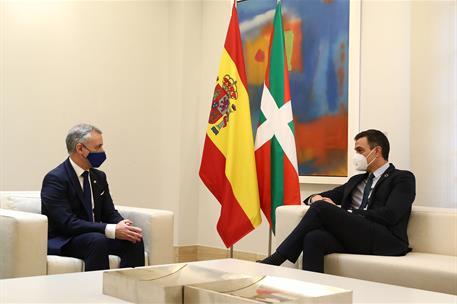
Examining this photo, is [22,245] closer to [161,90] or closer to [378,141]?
[378,141]

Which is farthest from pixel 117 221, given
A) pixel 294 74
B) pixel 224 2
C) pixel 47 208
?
pixel 224 2

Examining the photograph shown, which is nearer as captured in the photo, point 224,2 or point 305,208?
point 305,208

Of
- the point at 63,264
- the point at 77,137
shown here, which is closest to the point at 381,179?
the point at 77,137

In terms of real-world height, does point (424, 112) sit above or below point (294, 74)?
below

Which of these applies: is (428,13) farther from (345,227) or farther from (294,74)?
(345,227)

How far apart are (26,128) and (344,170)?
2824 mm

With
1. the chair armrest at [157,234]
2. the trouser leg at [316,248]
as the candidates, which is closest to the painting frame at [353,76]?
the trouser leg at [316,248]

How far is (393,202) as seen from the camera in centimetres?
435

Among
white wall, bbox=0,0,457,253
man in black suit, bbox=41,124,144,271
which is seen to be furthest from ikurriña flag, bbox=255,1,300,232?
man in black suit, bbox=41,124,144,271

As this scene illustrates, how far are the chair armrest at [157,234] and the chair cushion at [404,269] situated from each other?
104 cm

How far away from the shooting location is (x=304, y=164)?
5.87 meters

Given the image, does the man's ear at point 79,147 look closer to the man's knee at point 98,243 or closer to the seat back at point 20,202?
the seat back at point 20,202

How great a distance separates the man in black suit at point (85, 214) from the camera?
3.95 metres

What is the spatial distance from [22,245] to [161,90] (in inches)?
140
